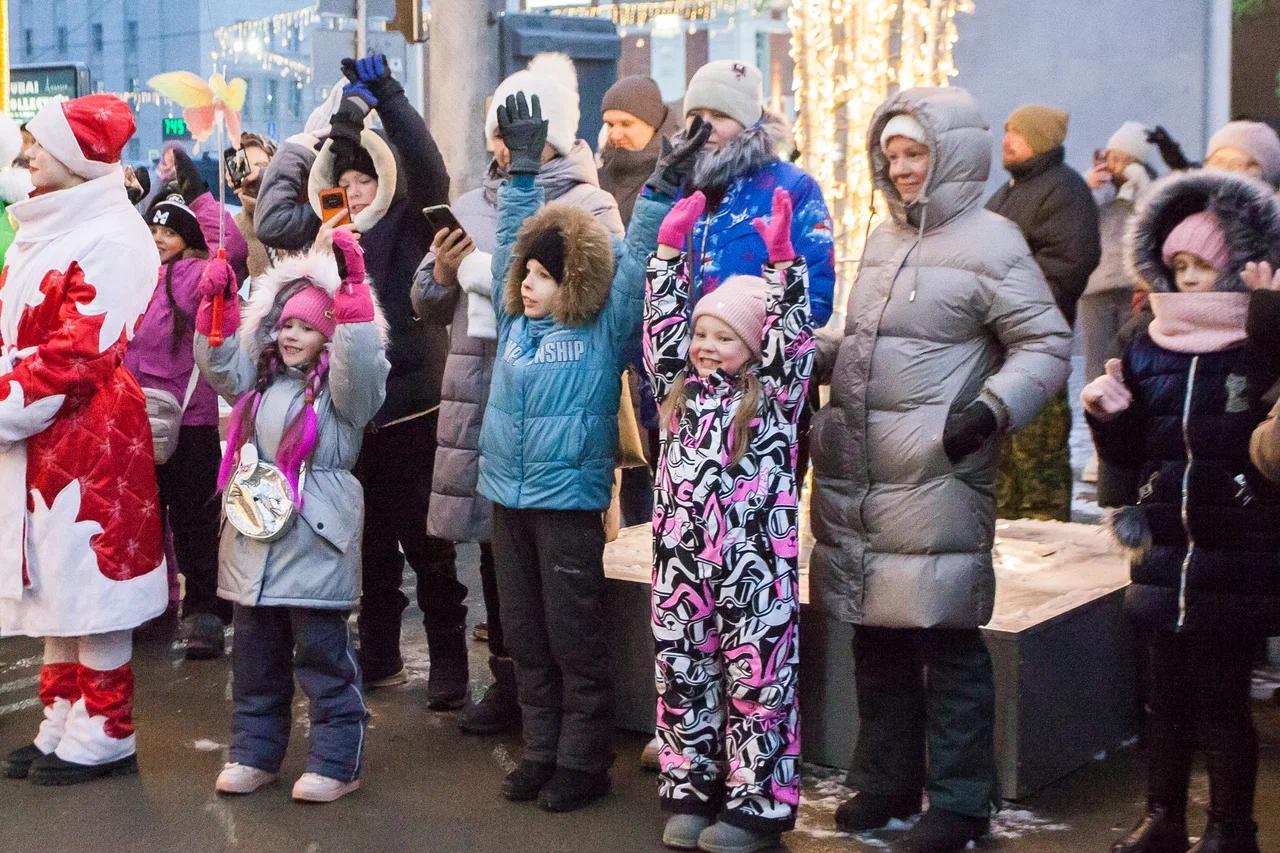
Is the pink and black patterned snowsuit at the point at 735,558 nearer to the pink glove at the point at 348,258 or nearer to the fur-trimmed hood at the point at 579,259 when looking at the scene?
the fur-trimmed hood at the point at 579,259

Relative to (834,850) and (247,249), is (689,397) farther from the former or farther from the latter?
(247,249)

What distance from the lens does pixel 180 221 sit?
21.5ft

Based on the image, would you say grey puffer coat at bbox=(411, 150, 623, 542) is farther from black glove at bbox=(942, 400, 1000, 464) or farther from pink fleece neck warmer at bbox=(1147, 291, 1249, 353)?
pink fleece neck warmer at bbox=(1147, 291, 1249, 353)

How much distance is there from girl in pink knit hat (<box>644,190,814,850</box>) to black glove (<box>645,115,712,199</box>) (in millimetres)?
103

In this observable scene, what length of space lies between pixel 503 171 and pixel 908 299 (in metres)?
1.45

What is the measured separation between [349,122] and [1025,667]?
9.28ft

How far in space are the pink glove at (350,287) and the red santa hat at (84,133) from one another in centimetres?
86

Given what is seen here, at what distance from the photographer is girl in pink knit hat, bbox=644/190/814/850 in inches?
165

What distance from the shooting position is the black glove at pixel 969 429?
4059 mm


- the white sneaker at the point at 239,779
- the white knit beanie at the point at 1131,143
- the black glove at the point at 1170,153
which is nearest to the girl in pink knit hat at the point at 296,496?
the white sneaker at the point at 239,779

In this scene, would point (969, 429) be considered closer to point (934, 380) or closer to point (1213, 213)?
point (934, 380)

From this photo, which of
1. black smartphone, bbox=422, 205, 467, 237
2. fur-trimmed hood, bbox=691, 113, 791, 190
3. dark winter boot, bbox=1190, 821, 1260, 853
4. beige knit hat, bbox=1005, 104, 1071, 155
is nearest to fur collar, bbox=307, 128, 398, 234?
black smartphone, bbox=422, 205, 467, 237

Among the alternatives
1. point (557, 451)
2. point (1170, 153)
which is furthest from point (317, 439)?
point (1170, 153)

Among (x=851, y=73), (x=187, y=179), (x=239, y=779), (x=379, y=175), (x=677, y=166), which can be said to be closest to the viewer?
(x=677, y=166)
